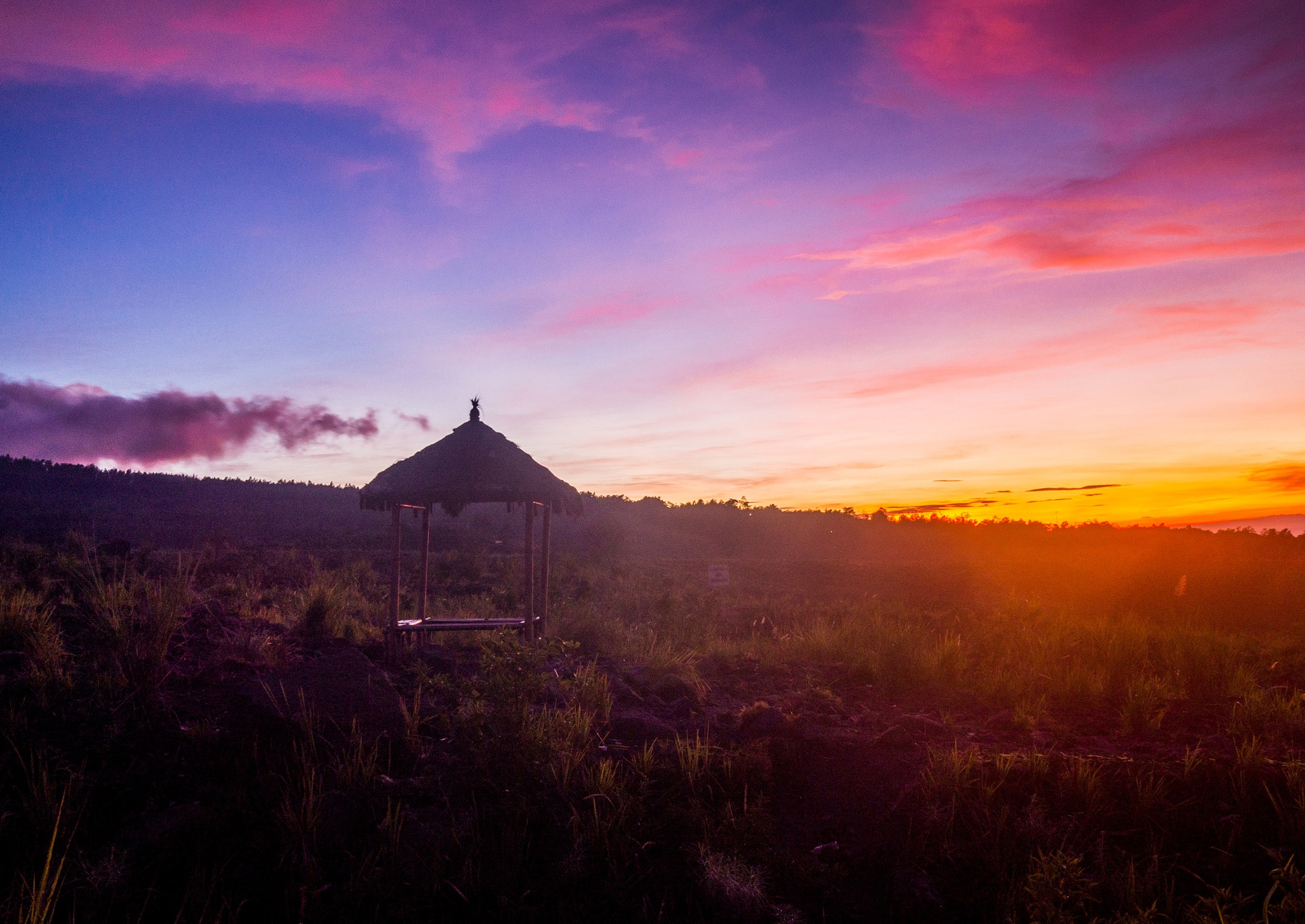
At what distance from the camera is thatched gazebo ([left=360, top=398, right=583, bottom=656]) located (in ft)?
31.9

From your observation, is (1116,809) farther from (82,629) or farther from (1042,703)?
(82,629)

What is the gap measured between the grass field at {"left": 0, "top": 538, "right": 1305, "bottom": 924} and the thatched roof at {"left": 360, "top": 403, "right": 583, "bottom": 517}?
1918 millimetres

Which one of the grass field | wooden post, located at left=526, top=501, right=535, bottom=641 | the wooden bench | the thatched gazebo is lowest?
the grass field

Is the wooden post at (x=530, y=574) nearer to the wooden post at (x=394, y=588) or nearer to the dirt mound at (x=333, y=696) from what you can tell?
the wooden post at (x=394, y=588)

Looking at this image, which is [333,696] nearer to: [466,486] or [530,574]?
[466,486]

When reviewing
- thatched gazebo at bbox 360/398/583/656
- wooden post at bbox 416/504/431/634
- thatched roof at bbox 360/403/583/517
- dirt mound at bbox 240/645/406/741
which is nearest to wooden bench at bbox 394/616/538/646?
thatched gazebo at bbox 360/398/583/656

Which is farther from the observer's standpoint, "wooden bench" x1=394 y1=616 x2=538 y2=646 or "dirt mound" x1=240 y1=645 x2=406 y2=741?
"wooden bench" x1=394 y1=616 x2=538 y2=646

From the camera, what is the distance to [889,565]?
29.4 meters

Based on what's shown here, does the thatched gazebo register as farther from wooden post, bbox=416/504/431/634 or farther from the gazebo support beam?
wooden post, bbox=416/504/431/634

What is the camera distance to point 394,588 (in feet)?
31.9

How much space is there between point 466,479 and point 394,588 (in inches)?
67.3

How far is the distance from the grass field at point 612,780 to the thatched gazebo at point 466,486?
1035 millimetres

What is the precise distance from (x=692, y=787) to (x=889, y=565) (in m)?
25.4

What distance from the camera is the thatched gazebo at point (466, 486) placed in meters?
9.73
